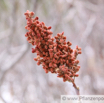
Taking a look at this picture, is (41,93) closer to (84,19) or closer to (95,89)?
(95,89)

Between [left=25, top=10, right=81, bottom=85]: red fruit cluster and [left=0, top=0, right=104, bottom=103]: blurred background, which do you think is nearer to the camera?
[left=25, top=10, right=81, bottom=85]: red fruit cluster

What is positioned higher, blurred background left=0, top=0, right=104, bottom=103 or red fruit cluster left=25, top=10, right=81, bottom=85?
blurred background left=0, top=0, right=104, bottom=103

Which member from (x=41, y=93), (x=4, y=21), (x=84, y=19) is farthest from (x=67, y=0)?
(x=41, y=93)

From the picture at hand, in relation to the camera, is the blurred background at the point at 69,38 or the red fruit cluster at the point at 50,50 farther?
the blurred background at the point at 69,38

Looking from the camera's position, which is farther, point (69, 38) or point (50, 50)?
point (69, 38)

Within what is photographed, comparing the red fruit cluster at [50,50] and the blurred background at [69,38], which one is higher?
the blurred background at [69,38]
